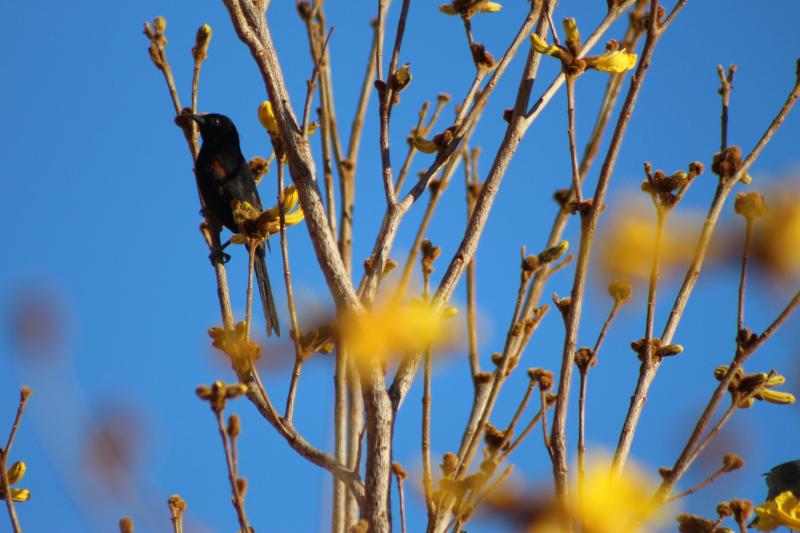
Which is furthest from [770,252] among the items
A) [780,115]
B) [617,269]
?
[780,115]

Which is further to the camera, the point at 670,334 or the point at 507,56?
the point at 507,56

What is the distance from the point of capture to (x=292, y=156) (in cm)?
229

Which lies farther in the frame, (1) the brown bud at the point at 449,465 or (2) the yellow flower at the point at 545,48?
(2) the yellow flower at the point at 545,48

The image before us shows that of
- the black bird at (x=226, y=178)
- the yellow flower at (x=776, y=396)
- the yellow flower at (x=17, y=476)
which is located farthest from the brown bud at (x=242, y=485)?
the black bird at (x=226, y=178)

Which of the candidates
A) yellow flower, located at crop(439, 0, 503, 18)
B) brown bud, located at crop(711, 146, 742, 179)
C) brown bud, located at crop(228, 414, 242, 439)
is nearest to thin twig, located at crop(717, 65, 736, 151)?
brown bud, located at crop(711, 146, 742, 179)

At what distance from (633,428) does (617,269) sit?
0.82 meters

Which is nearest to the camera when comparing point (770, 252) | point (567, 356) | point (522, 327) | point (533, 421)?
point (567, 356)

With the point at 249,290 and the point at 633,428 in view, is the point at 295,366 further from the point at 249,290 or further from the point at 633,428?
the point at 633,428

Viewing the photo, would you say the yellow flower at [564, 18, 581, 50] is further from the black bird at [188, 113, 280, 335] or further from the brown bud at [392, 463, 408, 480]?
the black bird at [188, 113, 280, 335]

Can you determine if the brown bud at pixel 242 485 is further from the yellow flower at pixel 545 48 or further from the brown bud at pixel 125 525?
the yellow flower at pixel 545 48

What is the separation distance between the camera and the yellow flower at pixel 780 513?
6.30 feet

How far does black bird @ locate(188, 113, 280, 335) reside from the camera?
12.6ft

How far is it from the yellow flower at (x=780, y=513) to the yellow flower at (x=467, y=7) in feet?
5.25

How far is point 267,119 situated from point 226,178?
6.08 ft
